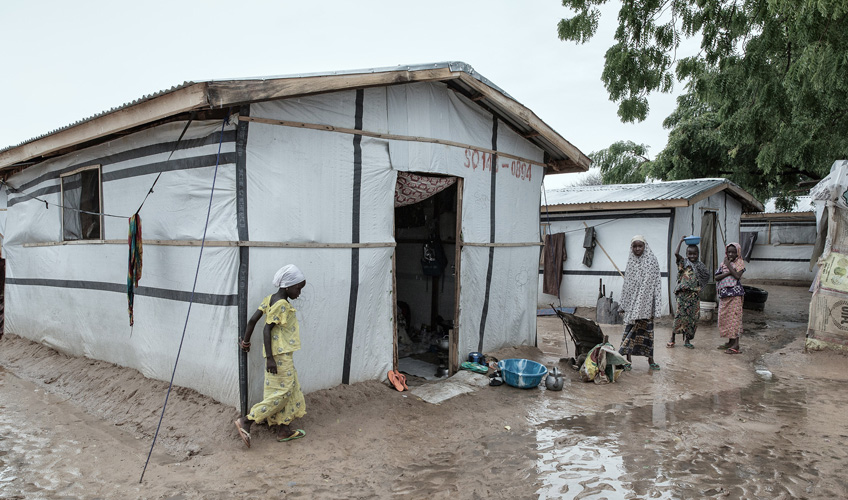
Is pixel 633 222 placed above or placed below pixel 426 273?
above

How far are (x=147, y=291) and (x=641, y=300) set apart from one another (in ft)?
19.8

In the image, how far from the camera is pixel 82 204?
6.49m

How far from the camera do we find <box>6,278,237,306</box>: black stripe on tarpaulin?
4.53m

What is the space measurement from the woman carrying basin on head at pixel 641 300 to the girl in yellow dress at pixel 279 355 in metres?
4.55

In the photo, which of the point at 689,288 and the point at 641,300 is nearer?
the point at 641,300

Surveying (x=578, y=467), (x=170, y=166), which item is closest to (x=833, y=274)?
(x=578, y=467)

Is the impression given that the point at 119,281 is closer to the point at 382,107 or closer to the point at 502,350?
the point at 382,107

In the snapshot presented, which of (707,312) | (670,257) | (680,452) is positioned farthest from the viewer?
(670,257)

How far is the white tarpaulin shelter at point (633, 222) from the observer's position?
1090cm

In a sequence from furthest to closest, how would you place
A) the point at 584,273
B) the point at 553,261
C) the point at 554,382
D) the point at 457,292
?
the point at 553,261
the point at 584,273
the point at 457,292
the point at 554,382

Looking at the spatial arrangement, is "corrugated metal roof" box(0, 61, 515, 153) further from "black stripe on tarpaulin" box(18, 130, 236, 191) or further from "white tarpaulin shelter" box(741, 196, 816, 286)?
"white tarpaulin shelter" box(741, 196, 816, 286)

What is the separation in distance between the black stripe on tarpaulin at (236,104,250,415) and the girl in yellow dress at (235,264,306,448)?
5.9 inches

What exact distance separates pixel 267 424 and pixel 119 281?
9.13 ft

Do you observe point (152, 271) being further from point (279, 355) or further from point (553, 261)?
point (553, 261)
